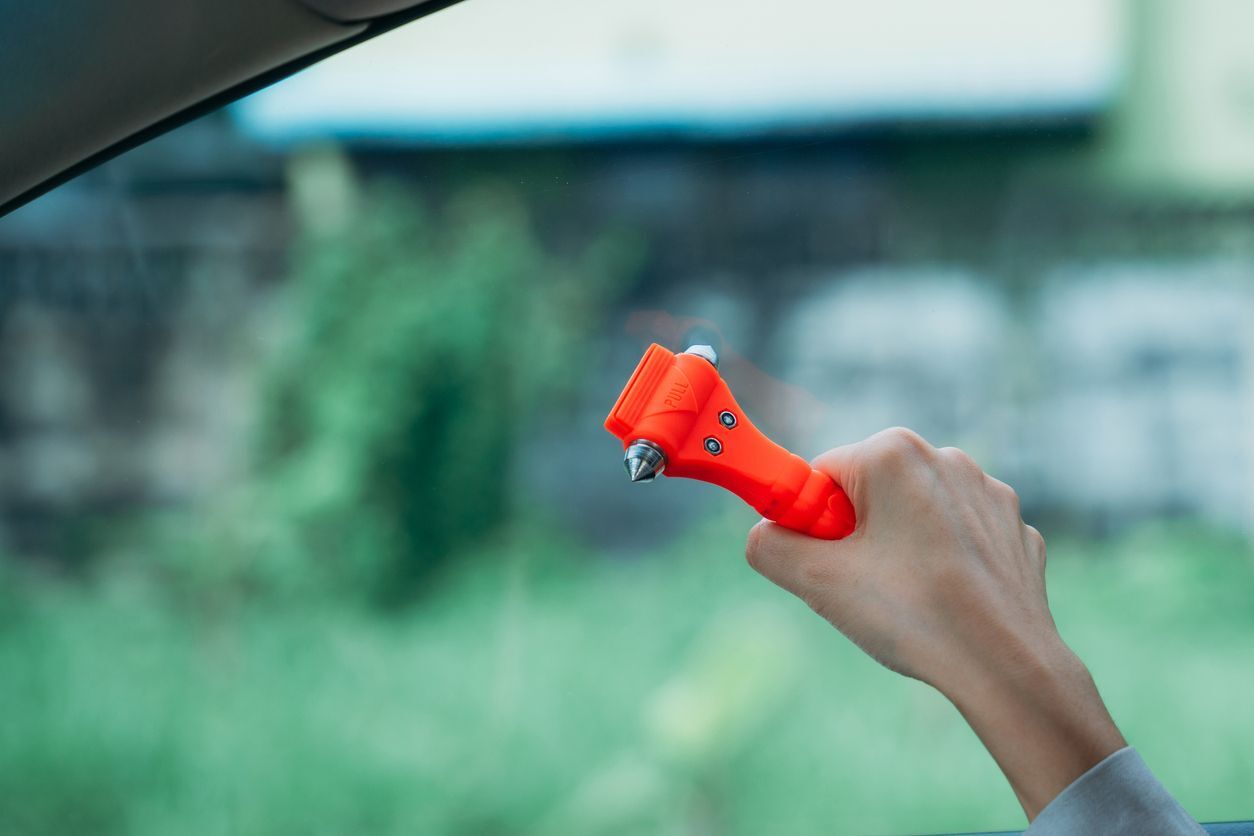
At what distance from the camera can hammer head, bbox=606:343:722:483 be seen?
73 centimetres

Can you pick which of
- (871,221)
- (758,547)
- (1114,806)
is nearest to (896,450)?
(758,547)

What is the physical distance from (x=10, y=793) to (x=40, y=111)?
228 centimetres

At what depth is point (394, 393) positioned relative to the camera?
277cm

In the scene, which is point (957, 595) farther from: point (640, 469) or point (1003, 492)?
point (640, 469)

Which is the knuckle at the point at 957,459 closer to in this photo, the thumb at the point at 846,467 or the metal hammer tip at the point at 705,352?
the thumb at the point at 846,467

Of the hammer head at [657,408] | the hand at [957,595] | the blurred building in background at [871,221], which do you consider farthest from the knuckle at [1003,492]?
the blurred building in background at [871,221]

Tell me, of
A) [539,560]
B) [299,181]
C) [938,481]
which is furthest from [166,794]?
[938,481]

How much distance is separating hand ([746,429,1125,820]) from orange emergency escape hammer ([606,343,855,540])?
0.01 meters

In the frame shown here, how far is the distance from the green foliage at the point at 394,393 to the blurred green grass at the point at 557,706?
0.15 meters

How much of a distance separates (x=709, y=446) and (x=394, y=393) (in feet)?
6.94

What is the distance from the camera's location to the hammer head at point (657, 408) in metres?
0.73

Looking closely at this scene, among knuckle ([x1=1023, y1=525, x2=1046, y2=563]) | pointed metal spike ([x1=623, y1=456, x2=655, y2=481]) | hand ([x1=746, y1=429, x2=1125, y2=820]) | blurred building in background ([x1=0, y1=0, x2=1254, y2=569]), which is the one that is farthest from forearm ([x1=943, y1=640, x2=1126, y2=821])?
blurred building in background ([x1=0, y1=0, x2=1254, y2=569])

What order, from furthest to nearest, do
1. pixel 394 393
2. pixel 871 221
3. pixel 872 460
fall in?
pixel 394 393 < pixel 871 221 < pixel 872 460

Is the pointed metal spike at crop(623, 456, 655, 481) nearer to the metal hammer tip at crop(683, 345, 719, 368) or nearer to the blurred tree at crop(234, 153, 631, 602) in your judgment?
the metal hammer tip at crop(683, 345, 719, 368)
